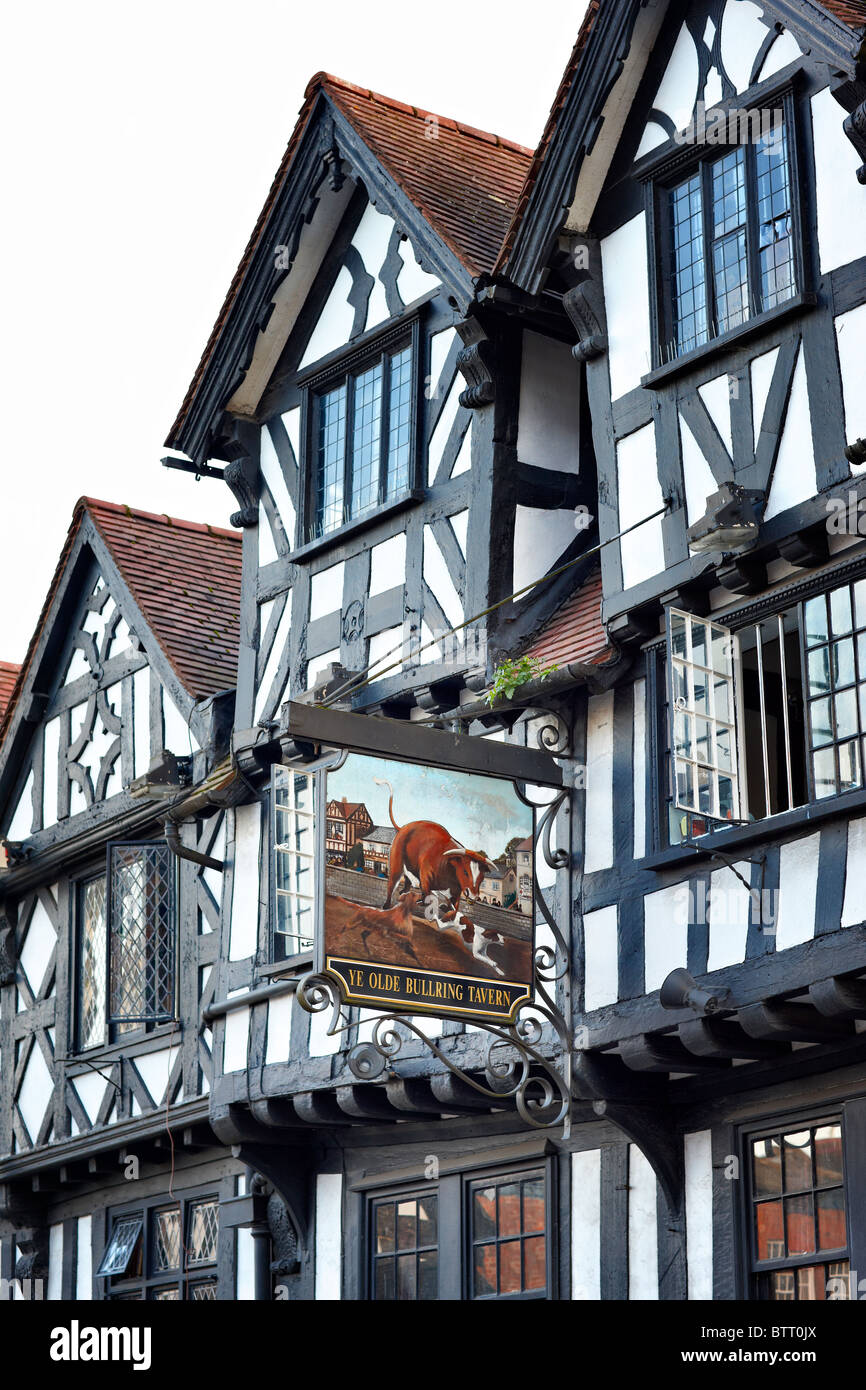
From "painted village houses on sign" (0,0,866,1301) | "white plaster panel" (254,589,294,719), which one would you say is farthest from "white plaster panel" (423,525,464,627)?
"white plaster panel" (254,589,294,719)

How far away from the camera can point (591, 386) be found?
12.4 metres

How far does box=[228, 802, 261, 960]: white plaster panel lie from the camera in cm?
1456

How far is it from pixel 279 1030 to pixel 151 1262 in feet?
9.67

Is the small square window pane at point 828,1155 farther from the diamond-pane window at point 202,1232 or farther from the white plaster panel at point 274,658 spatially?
the diamond-pane window at point 202,1232

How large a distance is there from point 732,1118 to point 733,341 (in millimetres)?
4334

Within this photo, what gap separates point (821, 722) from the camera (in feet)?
34.7

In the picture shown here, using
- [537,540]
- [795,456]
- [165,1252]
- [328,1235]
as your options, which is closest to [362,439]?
[537,540]

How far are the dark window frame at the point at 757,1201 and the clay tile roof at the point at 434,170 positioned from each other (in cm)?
580

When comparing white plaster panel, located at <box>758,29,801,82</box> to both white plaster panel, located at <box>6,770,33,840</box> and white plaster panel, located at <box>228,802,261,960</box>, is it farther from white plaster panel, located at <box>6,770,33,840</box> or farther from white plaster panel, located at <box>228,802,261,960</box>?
white plaster panel, located at <box>6,770,33,840</box>

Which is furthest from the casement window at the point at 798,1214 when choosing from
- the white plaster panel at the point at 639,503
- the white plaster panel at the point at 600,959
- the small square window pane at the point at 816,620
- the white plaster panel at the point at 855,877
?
the white plaster panel at the point at 639,503

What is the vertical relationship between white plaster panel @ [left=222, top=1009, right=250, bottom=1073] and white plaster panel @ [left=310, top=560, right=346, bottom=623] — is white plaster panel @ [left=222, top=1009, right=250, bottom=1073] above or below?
below

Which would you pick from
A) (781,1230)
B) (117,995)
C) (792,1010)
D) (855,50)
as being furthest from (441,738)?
(117,995)

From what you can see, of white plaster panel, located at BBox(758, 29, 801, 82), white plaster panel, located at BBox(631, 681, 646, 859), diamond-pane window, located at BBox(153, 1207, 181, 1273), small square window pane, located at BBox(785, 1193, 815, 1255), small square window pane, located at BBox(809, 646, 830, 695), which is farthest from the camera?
diamond-pane window, located at BBox(153, 1207, 181, 1273)

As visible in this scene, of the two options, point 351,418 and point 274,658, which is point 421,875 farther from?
point 351,418
